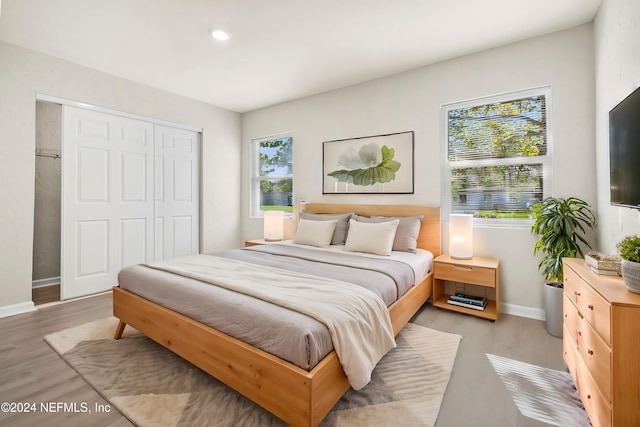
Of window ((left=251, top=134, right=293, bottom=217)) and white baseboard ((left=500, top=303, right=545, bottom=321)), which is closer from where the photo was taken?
white baseboard ((left=500, top=303, right=545, bottom=321))

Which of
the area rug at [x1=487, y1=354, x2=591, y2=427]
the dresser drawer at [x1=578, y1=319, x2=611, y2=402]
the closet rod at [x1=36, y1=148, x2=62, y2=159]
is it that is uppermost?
the closet rod at [x1=36, y1=148, x2=62, y2=159]

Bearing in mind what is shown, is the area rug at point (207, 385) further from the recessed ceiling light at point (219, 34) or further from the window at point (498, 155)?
the recessed ceiling light at point (219, 34)

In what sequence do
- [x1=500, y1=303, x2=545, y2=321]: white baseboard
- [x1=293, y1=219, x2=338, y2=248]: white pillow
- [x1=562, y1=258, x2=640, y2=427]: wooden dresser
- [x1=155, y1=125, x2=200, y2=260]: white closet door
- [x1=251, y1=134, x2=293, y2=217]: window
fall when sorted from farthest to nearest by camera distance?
[x1=251, y1=134, x2=293, y2=217]: window, [x1=155, y1=125, x2=200, y2=260]: white closet door, [x1=293, y1=219, x2=338, y2=248]: white pillow, [x1=500, y1=303, x2=545, y2=321]: white baseboard, [x1=562, y1=258, x2=640, y2=427]: wooden dresser

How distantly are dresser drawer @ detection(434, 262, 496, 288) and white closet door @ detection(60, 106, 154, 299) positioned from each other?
3687 millimetres

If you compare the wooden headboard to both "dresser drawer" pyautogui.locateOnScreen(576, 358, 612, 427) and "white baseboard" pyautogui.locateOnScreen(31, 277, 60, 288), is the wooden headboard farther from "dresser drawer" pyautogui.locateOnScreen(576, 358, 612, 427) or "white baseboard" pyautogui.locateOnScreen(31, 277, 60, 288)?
"white baseboard" pyautogui.locateOnScreen(31, 277, 60, 288)

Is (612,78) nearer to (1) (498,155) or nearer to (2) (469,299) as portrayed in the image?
(1) (498,155)

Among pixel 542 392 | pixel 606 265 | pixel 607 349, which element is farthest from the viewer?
pixel 542 392

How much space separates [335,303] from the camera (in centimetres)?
164

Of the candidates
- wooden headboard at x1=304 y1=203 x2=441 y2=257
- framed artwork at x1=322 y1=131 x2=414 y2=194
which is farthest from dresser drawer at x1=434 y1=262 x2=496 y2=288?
framed artwork at x1=322 y1=131 x2=414 y2=194

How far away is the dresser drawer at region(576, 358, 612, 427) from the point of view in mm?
1244

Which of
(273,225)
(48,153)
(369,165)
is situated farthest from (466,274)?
(48,153)

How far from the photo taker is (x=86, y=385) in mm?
1835

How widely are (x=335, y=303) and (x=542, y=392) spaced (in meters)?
1.35

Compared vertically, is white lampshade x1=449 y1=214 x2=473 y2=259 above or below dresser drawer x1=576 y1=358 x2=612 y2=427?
above
